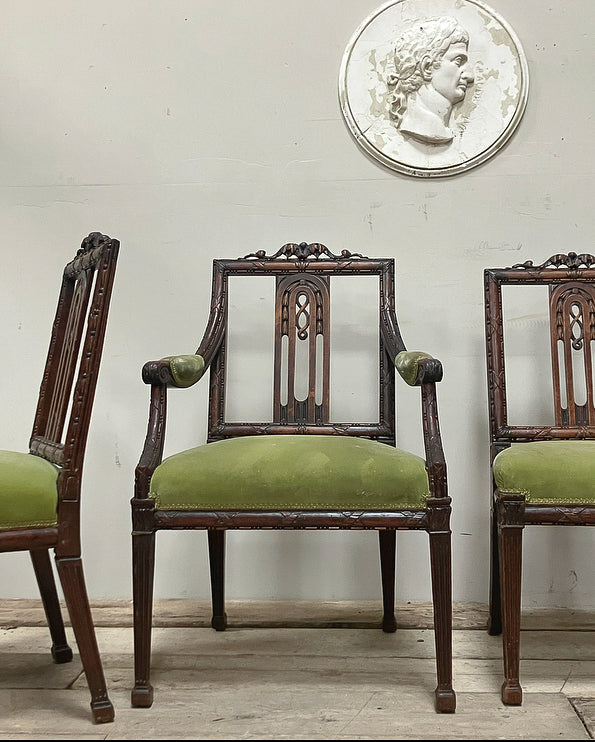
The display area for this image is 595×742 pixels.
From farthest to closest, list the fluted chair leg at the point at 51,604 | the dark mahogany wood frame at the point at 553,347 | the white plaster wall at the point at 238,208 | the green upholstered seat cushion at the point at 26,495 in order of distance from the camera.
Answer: the white plaster wall at the point at 238,208 → the dark mahogany wood frame at the point at 553,347 → the fluted chair leg at the point at 51,604 → the green upholstered seat cushion at the point at 26,495

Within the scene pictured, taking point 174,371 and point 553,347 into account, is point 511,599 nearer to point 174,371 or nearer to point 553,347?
point 553,347

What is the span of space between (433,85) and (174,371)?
1.37 metres

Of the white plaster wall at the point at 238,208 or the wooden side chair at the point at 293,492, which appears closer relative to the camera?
the wooden side chair at the point at 293,492

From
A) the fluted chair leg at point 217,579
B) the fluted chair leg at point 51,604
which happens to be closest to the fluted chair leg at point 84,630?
the fluted chair leg at point 51,604

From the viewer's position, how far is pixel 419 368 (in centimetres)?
167

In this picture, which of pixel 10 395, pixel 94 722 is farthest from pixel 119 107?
pixel 94 722

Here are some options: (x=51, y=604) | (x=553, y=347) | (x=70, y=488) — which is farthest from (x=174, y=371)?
(x=553, y=347)

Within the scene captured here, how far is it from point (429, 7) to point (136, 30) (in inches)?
38.4

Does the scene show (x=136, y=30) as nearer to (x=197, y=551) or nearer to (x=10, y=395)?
(x=10, y=395)

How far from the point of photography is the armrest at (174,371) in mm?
1693

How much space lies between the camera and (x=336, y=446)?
166cm

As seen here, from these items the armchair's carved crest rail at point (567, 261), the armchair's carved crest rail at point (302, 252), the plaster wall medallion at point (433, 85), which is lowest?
the armchair's carved crest rail at point (567, 261)

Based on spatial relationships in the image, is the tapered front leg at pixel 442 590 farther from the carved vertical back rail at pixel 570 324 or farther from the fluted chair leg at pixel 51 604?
the fluted chair leg at pixel 51 604

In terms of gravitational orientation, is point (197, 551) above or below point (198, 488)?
below
